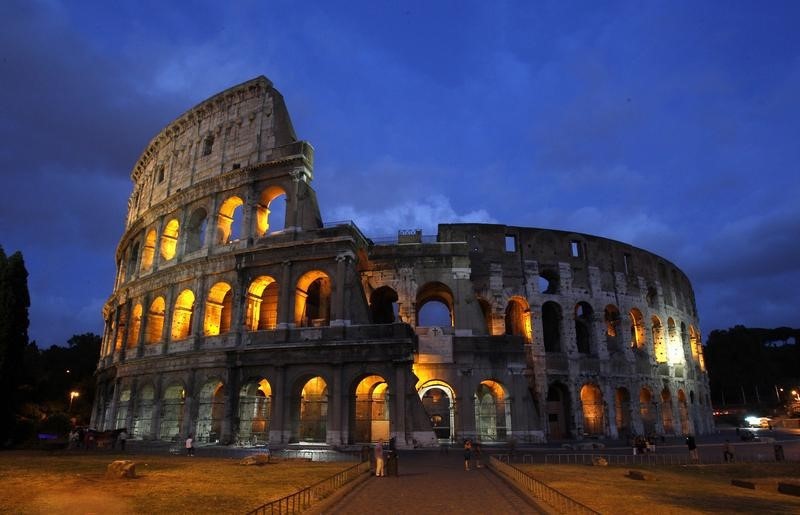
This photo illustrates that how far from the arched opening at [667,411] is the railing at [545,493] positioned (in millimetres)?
25554

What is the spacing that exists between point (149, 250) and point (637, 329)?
33621 mm

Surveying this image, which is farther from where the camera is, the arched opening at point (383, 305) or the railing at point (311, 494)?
the arched opening at point (383, 305)

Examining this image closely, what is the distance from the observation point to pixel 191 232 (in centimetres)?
3092

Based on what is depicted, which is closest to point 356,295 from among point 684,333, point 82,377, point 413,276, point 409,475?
point 413,276

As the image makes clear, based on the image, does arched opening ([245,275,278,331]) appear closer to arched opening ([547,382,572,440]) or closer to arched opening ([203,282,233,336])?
arched opening ([203,282,233,336])

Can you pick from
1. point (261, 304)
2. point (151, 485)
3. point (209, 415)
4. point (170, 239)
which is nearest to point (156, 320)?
point (170, 239)

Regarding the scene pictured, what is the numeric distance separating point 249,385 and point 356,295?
7256 millimetres

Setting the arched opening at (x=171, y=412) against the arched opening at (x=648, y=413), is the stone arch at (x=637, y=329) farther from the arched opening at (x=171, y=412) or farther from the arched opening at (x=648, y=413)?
the arched opening at (x=171, y=412)

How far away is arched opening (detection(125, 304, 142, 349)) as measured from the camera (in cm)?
3192

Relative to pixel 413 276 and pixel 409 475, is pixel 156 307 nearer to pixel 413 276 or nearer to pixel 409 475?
pixel 413 276

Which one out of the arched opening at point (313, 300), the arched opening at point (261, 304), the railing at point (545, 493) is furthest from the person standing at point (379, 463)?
the arched opening at point (261, 304)

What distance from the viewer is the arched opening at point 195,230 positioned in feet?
101

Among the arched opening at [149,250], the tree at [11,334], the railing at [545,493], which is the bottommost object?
the railing at [545,493]

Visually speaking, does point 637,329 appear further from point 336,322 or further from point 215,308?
point 215,308
